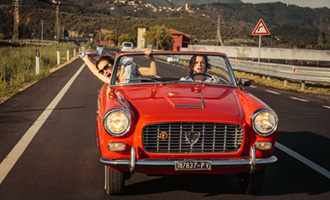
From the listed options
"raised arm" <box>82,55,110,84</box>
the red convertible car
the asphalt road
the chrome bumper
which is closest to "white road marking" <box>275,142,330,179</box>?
the asphalt road

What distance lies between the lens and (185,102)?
15.4 feet

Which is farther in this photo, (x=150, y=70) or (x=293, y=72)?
(x=293, y=72)

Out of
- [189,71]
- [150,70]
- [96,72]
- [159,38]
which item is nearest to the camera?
[150,70]

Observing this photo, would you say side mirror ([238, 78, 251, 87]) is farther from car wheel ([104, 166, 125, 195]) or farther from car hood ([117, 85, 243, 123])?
car wheel ([104, 166, 125, 195])

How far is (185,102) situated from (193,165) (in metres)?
0.73

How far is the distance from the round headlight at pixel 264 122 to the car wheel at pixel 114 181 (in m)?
1.40

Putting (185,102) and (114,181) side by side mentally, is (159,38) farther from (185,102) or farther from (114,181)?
(114,181)

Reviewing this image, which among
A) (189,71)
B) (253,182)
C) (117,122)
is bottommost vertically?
(253,182)

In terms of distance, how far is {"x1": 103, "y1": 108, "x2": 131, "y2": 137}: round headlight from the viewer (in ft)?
14.3

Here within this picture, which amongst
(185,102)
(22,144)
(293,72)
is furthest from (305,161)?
(293,72)

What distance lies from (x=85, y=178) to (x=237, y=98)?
76.3 inches

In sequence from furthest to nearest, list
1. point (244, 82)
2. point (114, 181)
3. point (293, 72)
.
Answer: point (293, 72) < point (244, 82) < point (114, 181)

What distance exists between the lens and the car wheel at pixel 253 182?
4594 mm

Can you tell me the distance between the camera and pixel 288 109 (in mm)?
11578
